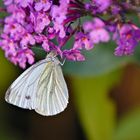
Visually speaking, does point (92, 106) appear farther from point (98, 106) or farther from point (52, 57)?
point (52, 57)

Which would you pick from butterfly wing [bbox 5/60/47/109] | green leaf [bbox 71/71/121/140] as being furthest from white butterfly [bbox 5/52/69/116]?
green leaf [bbox 71/71/121/140]

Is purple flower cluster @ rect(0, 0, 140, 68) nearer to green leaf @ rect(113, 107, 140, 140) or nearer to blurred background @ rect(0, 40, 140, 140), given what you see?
blurred background @ rect(0, 40, 140, 140)

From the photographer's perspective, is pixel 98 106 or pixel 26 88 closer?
pixel 26 88

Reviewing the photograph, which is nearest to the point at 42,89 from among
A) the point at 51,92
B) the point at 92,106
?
the point at 51,92

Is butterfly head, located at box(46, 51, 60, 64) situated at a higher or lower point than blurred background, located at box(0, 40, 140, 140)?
higher

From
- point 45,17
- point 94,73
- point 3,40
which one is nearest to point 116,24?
point 45,17

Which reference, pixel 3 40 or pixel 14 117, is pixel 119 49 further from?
pixel 14 117
